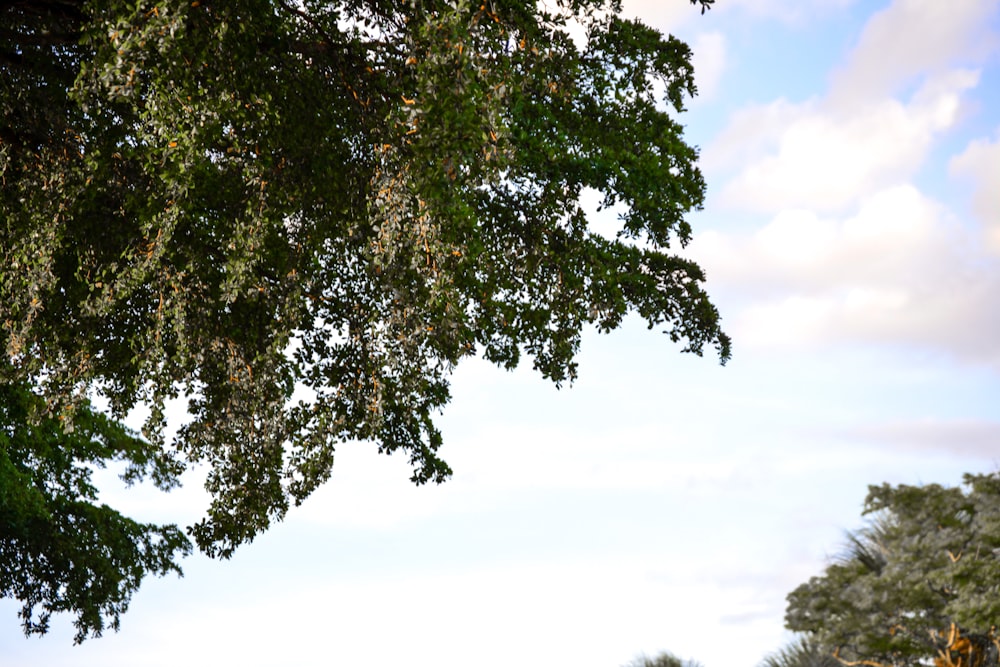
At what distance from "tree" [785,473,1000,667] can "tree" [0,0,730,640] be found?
7.95 metres

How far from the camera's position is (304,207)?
1089 centimetres

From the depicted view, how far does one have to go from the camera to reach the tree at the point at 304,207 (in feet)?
29.1

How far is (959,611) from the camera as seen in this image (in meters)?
18.2

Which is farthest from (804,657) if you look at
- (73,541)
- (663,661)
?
(73,541)

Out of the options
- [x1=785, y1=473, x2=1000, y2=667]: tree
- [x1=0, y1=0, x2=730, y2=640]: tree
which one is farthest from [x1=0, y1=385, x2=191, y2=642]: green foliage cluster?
[x1=785, y1=473, x2=1000, y2=667]: tree

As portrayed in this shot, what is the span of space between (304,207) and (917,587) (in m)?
14.8

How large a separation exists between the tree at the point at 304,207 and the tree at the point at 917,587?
313 inches

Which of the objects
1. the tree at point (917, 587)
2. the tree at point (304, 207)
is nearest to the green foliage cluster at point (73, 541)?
the tree at point (304, 207)

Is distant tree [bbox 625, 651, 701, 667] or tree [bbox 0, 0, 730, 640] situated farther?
distant tree [bbox 625, 651, 701, 667]

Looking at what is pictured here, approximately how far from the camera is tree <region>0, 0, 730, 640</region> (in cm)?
886

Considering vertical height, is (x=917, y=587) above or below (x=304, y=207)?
below

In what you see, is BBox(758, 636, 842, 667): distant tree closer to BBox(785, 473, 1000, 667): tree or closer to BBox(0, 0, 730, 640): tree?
BBox(785, 473, 1000, 667): tree

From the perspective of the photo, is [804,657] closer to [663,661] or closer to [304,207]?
[663,661]

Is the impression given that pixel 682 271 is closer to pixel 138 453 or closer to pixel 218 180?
pixel 218 180
